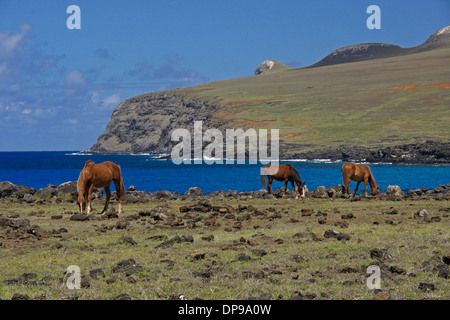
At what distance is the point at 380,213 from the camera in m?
23.0

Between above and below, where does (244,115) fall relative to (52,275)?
above

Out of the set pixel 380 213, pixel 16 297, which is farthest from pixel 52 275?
pixel 380 213

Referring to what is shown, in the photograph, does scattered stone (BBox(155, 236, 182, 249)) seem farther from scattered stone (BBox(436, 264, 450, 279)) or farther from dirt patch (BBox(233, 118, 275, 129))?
dirt patch (BBox(233, 118, 275, 129))

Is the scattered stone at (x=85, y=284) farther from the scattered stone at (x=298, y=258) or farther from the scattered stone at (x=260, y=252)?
the scattered stone at (x=298, y=258)

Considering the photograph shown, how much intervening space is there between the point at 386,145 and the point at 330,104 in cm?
5404

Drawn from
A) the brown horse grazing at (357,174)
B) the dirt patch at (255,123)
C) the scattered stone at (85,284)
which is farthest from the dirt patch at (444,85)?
the scattered stone at (85,284)

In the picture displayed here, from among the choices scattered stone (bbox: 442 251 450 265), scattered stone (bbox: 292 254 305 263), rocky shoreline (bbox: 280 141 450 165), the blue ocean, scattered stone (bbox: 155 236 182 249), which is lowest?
the blue ocean

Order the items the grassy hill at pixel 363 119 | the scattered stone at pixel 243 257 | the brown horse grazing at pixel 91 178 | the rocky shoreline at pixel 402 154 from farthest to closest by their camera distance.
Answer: the grassy hill at pixel 363 119, the rocky shoreline at pixel 402 154, the brown horse grazing at pixel 91 178, the scattered stone at pixel 243 257

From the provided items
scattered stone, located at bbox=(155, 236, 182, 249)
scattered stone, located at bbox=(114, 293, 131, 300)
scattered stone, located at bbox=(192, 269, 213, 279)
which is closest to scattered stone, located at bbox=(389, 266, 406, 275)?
scattered stone, located at bbox=(192, 269, 213, 279)

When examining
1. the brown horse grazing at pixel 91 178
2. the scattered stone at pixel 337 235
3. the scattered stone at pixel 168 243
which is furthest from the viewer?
the brown horse grazing at pixel 91 178

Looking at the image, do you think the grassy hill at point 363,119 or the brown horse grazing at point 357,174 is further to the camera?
the grassy hill at point 363,119

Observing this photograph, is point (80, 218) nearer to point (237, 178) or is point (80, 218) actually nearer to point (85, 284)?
point (85, 284)

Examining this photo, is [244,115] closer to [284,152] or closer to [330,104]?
[330,104]
